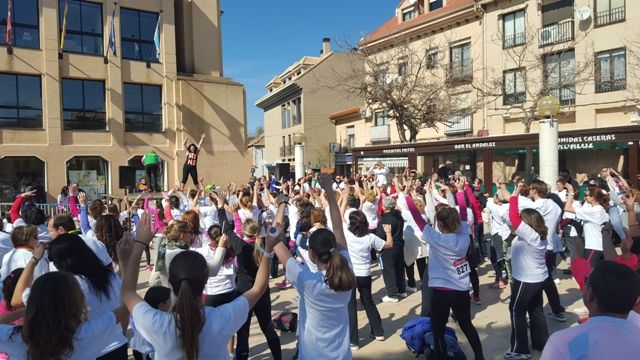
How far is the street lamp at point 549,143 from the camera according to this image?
35.3 feet

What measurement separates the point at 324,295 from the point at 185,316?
112 centimetres

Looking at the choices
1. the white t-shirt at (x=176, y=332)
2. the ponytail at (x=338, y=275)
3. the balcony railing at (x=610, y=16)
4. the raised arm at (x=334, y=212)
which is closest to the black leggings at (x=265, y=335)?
the raised arm at (x=334, y=212)

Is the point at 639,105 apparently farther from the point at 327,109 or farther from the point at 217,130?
the point at 327,109

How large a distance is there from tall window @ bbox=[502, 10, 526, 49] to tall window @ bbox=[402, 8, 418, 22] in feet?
27.7

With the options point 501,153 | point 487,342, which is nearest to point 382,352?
point 487,342

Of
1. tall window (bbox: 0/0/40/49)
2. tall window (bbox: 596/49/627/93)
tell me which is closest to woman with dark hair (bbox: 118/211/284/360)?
tall window (bbox: 0/0/40/49)

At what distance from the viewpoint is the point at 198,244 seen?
5703 mm

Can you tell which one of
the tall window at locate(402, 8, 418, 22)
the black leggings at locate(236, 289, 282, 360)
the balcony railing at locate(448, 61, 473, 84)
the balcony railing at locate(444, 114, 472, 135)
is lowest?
the black leggings at locate(236, 289, 282, 360)

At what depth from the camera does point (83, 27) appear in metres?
20.9

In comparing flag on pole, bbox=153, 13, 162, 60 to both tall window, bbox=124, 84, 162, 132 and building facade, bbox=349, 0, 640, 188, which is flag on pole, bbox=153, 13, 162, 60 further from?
building facade, bbox=349, 0, 640, 188

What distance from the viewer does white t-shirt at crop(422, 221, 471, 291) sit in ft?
15.2

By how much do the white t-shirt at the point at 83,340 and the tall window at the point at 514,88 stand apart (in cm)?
2533

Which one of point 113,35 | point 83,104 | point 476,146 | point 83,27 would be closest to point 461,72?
point 476,146

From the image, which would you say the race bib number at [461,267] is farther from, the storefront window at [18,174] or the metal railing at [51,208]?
the storefront window at [18,174]
